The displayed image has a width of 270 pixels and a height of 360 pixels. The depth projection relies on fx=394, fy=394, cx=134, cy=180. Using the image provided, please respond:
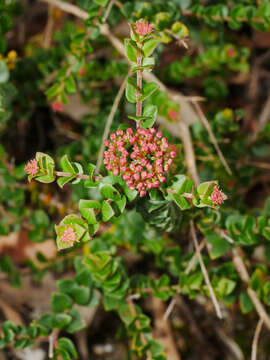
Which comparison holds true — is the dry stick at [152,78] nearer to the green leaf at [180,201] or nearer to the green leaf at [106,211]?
the green leaf at [180,201]

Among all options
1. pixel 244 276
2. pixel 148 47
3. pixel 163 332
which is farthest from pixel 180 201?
pixel 163 332


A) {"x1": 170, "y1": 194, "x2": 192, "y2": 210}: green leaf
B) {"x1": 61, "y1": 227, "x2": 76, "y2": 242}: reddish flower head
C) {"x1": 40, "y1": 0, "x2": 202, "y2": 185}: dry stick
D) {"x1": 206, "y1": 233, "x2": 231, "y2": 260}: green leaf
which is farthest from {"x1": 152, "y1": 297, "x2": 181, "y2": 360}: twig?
{"x1": 61, "y1": 227, "x2": 76, "y2": 242}: reddish flower head

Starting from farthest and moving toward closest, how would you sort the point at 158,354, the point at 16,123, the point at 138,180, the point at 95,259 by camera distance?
the point at 16,123
the point at 158,354
the point at 95,259
the point at 138,180

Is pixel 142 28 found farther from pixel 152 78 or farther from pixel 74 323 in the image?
pixel 74 323

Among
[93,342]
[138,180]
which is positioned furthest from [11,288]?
[138,180]

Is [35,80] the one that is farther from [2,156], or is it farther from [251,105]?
[251,105]

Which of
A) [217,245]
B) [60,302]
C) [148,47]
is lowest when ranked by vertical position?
[60,302]

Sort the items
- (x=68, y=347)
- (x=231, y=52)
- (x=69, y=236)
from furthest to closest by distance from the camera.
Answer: (x=231, y=52) → (x=68, y=347) → (x=69, y=236)

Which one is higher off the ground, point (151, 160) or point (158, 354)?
point (151, 160)
